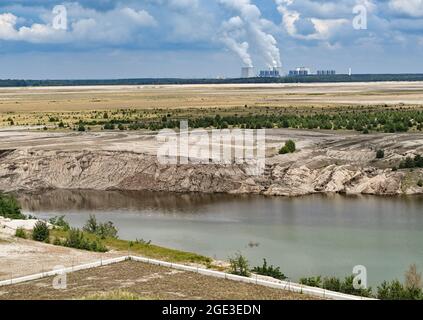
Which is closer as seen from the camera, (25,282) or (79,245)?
(25,282)

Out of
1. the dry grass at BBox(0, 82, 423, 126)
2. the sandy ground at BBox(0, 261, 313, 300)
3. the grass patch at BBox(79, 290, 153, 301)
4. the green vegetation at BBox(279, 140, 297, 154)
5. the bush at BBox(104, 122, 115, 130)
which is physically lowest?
the sandy ground at BBox(0, 261, 313, 300)

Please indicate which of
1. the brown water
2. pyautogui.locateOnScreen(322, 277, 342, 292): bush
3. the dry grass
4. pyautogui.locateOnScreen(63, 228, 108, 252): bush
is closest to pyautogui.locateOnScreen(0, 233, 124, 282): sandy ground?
pyautogui.locateOnScreen(63, 228, 108, 252): bush

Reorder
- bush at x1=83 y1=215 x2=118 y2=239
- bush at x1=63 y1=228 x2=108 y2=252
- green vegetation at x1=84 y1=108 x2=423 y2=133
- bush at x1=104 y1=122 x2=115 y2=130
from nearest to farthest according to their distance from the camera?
bush at x1=63 y1=228 x2=108 y2=252 → bush at x1=83 y1=215 x2=118 y2=239 → green vegetation at x1=84 y1=108 x2=423 y2=133 → bush at x1=104 y1=122 x2=115 y2=130

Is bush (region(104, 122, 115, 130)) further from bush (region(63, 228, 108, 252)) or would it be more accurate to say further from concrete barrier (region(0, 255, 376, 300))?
concrete barrier (region(0, 255, 376, 300))

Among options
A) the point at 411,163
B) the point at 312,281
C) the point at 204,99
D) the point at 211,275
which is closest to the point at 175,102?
the point at 204,99
